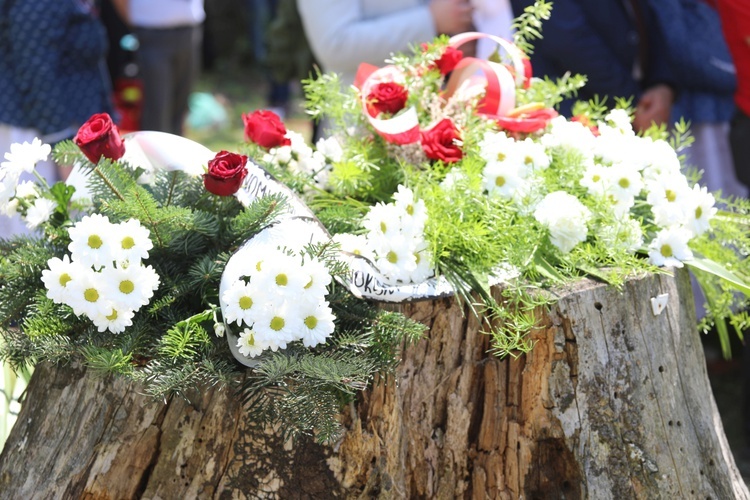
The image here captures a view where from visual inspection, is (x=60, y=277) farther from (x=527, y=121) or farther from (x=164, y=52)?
(x=164, y=52)

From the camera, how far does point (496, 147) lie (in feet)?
6.64

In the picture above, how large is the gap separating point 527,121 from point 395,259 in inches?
23.9

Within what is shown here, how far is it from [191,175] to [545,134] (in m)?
0.83

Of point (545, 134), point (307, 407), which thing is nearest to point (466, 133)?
point (545, 134)

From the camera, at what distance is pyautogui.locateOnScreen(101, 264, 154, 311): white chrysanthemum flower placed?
5.36 ft

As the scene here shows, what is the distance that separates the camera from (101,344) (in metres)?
1.67

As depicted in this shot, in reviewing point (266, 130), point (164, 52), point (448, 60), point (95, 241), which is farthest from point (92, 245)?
point (164, 52)

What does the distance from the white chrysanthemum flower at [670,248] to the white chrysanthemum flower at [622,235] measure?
1.7 inches

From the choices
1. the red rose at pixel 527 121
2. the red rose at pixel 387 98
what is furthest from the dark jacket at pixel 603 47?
the red rose at pixel 387 98

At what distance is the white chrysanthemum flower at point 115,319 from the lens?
1.65 m

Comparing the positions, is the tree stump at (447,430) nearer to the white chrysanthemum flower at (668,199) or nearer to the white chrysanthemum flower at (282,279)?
the white chrysanthemum flower at (668,199)

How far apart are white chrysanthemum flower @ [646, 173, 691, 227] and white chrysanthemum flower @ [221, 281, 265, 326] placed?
2.93 feet

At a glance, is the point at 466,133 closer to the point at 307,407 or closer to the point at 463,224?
the point at 463,224

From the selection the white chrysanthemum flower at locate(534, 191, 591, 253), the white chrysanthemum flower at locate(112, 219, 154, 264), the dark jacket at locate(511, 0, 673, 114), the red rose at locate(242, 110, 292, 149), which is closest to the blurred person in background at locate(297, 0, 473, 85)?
the dark jacket at locate(511, 0, 673, 114)
